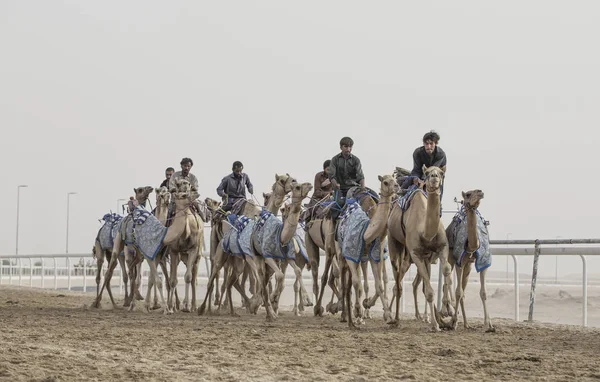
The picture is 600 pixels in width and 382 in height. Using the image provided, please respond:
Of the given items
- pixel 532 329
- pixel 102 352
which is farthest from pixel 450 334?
pixel 102 352

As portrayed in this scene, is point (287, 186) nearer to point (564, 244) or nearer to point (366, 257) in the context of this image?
point (366, 257)

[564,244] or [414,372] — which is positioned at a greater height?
[564,244]

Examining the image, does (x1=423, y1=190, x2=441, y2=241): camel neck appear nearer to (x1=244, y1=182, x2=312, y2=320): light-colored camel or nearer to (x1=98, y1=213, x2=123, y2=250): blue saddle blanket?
(x1=244, y1=182, x2=312, y2=320): light-colored camel

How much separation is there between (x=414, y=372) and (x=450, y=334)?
4490 millimetres

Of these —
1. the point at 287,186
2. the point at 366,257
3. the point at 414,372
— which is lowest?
the point at 414,372

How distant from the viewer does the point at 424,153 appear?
16953mm

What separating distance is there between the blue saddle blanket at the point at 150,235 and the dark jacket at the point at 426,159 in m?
6.18

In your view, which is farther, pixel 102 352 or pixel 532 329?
pixel 532 329

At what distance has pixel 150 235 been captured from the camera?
69.5 feet

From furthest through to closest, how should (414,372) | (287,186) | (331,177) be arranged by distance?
(287,186) → (331,177) → (414,372)

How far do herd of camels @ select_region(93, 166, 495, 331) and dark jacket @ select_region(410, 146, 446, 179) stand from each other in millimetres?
433

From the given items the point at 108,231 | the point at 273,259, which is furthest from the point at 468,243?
the point at 108,231

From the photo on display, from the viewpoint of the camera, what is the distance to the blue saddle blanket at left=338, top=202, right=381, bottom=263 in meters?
16.6

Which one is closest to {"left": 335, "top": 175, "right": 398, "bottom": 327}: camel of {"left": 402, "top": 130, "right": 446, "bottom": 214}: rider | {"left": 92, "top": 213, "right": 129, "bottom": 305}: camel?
{"left": 402, "top": 130, "right": 446, "bottom": 214}: rider
